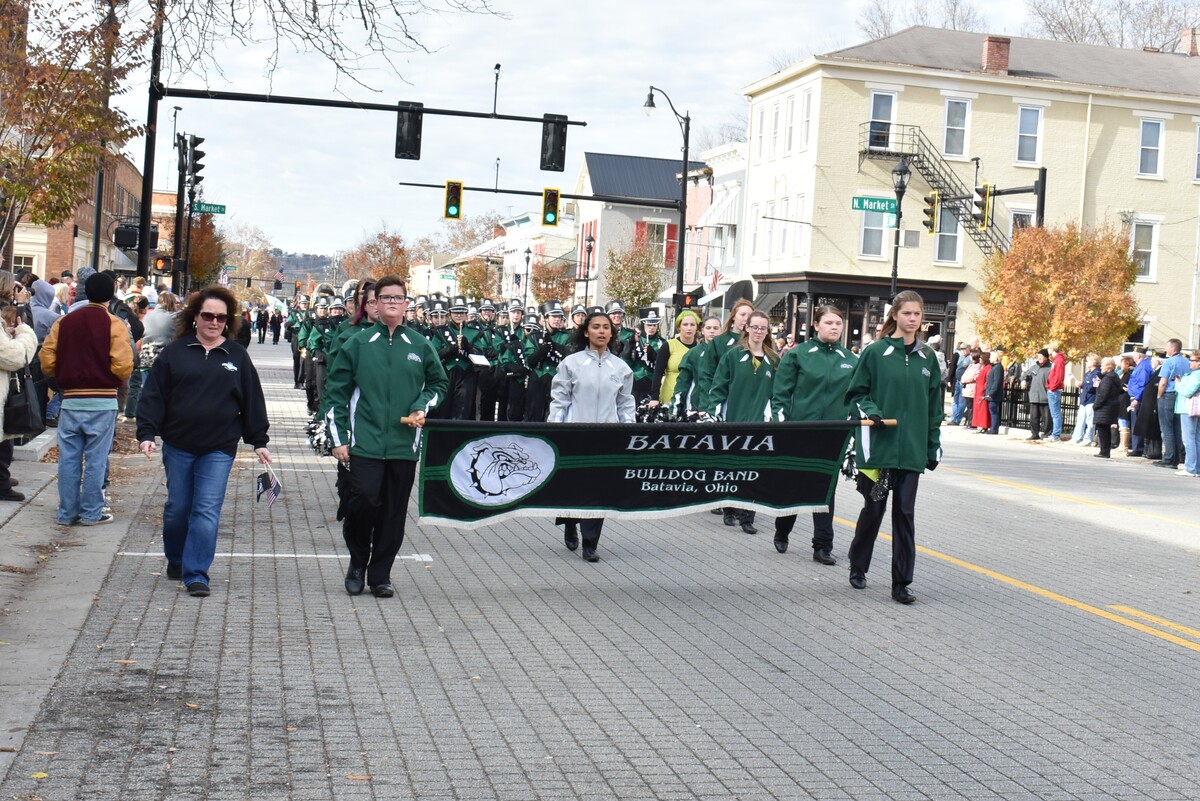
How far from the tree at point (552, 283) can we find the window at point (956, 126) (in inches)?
1606

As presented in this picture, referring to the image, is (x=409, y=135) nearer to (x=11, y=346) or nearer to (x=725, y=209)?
(x=11, y=346)

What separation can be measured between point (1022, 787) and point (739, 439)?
15.9 feet

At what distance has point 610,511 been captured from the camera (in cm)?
1020

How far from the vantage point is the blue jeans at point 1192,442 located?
2358 cm

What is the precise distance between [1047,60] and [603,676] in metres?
51.9

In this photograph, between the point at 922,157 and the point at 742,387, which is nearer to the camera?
the point at 742,387

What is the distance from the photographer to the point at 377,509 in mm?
9125

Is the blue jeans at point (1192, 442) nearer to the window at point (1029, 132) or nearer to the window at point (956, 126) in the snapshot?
the window at point (956, 126)

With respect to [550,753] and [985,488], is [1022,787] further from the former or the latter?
[985,488]

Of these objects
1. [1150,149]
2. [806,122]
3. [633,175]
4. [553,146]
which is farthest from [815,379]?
[633,175]

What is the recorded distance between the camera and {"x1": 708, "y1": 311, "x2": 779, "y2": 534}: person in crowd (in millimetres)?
13227

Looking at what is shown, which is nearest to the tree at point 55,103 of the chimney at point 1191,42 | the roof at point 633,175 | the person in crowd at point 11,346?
the person in crowd at point 11,346

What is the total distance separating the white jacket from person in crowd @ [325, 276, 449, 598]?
2288 mm

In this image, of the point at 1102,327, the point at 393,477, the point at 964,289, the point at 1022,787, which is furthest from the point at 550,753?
the point at 964,289
